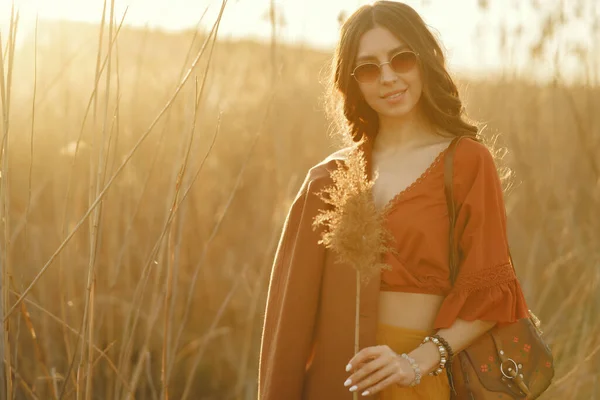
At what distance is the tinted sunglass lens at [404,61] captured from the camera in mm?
1599

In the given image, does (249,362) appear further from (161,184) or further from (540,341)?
(540,341)

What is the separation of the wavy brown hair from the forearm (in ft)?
1.46

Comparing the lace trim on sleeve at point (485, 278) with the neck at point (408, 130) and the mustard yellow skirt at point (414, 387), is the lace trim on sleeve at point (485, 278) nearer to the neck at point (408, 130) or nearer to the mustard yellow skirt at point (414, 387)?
the mustard yellow skirt at point (414, 387)

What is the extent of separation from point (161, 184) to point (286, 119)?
88 cm

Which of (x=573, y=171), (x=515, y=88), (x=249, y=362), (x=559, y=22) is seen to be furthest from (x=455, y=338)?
(x=573, y=171)

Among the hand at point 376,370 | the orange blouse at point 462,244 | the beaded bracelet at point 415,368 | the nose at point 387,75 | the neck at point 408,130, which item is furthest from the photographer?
the neck at point 408,130

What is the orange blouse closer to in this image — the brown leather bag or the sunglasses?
the brown leather bag

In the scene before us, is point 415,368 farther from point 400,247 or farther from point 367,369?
point 400,247

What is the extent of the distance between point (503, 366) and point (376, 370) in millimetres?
352

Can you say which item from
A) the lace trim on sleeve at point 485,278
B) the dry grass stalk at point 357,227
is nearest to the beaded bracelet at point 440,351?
the lace trim on sleeve at point 485,278

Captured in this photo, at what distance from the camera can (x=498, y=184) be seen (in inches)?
61.1

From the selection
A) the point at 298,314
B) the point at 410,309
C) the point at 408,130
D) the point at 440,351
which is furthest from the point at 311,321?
the point at 408,130

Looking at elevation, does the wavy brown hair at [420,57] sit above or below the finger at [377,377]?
above

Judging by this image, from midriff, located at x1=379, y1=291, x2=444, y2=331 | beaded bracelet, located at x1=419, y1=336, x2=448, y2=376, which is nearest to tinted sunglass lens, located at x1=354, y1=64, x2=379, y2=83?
midriff, located at x1=379, y1=291, x2=444, y2=331
